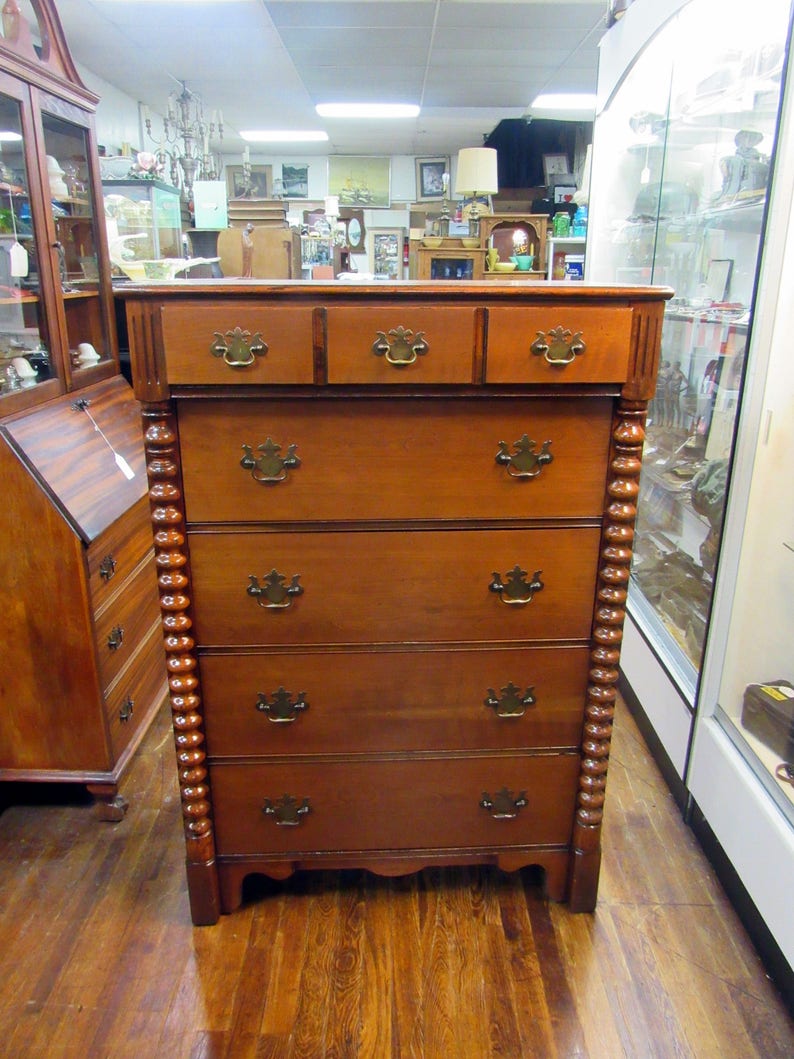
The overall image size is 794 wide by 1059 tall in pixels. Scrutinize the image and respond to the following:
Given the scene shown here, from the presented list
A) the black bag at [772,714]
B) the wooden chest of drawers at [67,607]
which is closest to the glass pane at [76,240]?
the wooden chest of drawers at [67,607]

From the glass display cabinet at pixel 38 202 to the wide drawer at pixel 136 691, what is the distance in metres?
0.75

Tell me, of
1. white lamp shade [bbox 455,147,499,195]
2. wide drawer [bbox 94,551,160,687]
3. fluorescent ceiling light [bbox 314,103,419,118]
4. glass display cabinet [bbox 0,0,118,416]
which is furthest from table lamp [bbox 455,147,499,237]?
wide drawer [bbox 94,551,160,687]

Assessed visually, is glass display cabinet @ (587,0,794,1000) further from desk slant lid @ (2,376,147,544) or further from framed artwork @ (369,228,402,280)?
framed artwork @ (369,228,402,280)

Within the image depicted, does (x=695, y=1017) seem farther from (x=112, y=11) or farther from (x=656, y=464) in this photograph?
(x=112, y=11)

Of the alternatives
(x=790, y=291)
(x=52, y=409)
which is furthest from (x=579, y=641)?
(x=52, y=409)

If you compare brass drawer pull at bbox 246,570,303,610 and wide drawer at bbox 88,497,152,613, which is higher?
brass drawer pull at bbox 246,570,303,610

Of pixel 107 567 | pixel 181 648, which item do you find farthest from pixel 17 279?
pixel 181 648

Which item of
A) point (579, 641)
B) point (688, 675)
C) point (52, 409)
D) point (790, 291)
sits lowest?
point (688, 675)

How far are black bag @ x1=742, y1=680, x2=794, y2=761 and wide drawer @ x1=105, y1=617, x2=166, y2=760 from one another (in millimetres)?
1554

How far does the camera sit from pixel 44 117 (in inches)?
81.1

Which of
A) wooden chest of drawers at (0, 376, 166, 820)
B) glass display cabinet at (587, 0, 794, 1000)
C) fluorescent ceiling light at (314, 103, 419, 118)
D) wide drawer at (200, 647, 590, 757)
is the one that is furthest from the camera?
fluorescent ceiling light at (314, 103, 419, 118)

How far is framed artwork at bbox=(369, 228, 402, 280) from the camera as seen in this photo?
880 cm

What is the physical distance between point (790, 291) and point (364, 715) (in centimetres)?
123

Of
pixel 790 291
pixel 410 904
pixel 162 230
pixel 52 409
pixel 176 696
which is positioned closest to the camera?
pixel 176 696
